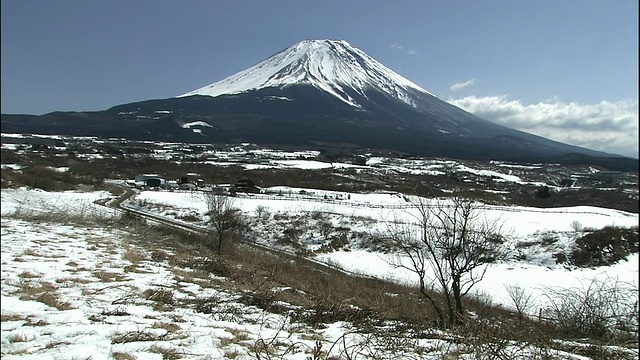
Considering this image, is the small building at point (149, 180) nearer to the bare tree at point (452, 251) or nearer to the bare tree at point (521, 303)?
the bare tree at point (452, 251)

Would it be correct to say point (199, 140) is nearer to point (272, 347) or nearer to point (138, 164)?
point (138, 164)

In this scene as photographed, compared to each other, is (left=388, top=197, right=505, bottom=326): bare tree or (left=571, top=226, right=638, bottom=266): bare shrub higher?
(left=388, top=197, right=505, bottom=326): bare tree

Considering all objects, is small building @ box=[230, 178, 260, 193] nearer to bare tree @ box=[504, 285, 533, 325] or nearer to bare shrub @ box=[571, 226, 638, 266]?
bare tree @ box=[504, 285, 533, 325]

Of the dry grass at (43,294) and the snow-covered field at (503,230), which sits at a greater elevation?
the dry grass at (43,294)

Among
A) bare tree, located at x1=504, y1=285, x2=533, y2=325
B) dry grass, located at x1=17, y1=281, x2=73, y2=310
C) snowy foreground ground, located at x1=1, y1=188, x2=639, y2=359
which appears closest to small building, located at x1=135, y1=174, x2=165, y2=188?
snowy foreground ground, located at x1=1, y1=188, x2=639, y2=359

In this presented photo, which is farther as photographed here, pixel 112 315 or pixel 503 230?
pixel 503 230

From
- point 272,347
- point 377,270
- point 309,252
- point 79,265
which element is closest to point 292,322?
point 272,347

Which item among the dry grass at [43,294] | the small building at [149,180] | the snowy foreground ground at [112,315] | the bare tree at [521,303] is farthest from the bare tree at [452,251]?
the small building at [149,180]

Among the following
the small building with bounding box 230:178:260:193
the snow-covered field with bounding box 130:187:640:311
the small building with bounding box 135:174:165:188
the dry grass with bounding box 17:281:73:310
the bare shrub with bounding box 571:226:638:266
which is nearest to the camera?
the dry grass with bounding box 17:281:73:310

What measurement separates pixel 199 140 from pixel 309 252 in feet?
512

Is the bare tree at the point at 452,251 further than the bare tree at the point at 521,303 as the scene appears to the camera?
Yes

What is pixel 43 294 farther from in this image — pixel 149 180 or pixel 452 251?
pixel 149 180

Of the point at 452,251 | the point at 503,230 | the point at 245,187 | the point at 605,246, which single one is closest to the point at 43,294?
the point at 452,251

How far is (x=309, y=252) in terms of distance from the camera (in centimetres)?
2934
